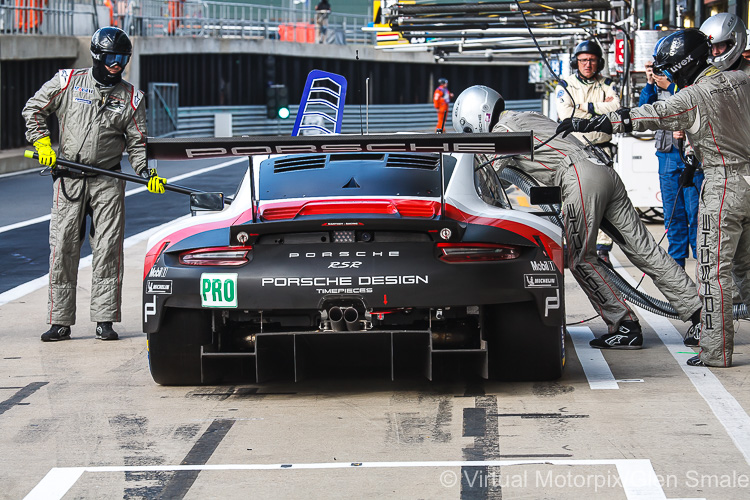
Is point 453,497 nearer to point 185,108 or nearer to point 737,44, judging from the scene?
point 737,44

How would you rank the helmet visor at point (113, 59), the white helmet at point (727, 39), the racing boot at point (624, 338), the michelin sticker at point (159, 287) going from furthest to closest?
the helmet visor at point (113, 59) < the white helmet at point (727, 39) < the racing boot at point (624, 338) < the michelin sticker at point (159, 287)

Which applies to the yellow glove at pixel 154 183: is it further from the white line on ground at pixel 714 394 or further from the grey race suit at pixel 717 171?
the white line on ground at pixel 714 394

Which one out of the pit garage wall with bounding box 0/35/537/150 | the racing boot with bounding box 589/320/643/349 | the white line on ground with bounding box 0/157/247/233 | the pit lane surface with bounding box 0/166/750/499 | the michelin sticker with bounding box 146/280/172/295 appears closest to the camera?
the pit lane surface with bounding box 0/166/750/499

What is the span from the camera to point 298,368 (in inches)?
238

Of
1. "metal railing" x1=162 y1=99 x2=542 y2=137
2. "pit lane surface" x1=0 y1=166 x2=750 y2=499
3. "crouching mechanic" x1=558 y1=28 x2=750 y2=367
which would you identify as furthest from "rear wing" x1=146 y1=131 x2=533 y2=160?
"metal railing" x1=162 y1=99 x2=542 y2=137

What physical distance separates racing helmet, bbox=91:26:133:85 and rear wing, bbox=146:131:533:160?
7.36 ft

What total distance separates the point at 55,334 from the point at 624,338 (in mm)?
3558

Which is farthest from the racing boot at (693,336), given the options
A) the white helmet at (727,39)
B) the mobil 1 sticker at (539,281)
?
the mobil 1 sticker at (539,281)

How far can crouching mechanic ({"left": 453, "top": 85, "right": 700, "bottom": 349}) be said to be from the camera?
766cm

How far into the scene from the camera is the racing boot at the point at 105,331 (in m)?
8.20

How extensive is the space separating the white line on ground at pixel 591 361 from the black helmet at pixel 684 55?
5.34 ft

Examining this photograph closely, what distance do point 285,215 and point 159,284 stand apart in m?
0.68

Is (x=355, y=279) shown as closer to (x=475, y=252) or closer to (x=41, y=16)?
(x=475, y=252)

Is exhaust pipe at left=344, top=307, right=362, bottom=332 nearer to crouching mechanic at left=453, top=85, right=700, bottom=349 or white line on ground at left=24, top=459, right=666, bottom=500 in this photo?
white line on ground at left=24, top=459, right=666, bottom=500
